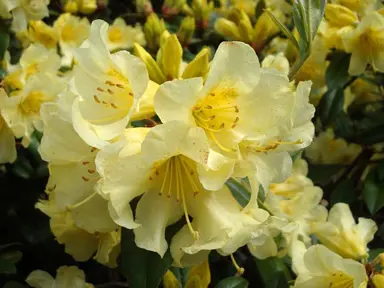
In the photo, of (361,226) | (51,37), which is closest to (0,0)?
(51,37)

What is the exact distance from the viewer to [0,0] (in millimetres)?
1612

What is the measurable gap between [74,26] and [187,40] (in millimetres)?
382

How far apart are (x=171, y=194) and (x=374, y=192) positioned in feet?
2.79

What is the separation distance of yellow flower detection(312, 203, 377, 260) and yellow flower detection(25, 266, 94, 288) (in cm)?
55

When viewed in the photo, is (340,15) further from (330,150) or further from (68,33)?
(68,33)

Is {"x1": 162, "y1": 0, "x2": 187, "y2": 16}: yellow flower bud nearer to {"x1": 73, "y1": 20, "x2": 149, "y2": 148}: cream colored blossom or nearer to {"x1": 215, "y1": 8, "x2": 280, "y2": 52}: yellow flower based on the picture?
{"x1": 215, "y1": 8, "x2": 280, "y2": 52}: yellow flower

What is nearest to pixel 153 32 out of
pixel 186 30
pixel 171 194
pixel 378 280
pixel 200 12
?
pixel 186 30

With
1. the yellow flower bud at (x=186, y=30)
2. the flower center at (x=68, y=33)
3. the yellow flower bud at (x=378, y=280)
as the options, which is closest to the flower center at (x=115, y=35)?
the flower center at (x=68, y=33)

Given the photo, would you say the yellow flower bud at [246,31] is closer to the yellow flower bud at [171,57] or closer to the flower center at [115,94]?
the yellow flower bud at [171,57]

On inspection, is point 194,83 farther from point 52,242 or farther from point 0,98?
point 52,242

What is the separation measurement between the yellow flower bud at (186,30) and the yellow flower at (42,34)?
1.31 ft

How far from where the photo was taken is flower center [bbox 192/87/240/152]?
2.94 ft

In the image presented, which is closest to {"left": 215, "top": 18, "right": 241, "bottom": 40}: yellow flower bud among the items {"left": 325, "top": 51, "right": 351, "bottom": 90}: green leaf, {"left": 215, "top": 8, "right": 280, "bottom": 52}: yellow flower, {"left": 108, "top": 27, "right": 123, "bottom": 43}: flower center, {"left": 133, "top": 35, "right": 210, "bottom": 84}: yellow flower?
{"left": 215, "top": 8, "right": 280, "bottom": 52}: yellow flower

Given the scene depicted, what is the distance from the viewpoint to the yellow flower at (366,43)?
1.49 m
